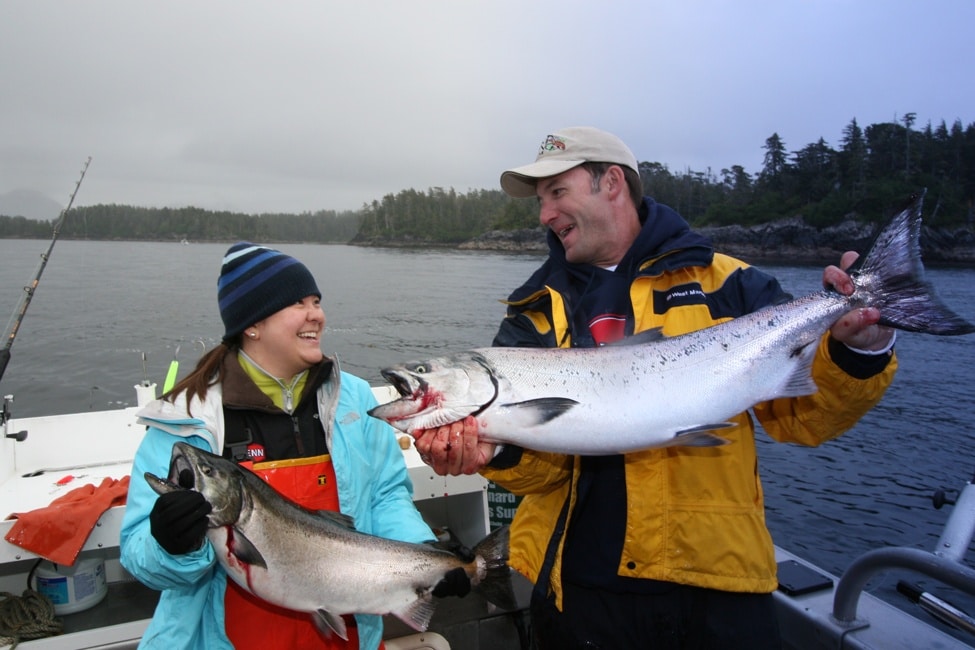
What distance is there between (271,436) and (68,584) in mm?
2956

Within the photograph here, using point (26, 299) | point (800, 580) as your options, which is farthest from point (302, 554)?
point (26, 299)

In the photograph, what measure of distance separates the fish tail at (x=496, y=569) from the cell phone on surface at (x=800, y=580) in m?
2.09

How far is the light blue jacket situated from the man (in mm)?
751

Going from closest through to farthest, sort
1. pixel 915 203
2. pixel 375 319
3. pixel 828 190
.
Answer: pixel 915 203 → pixel 375 319 → pixel 828 190

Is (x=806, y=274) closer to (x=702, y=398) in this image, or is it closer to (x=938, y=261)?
(x=938, y=261)

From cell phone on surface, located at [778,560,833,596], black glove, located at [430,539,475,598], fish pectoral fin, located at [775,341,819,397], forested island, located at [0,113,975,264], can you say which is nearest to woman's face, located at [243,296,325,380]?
black glove, located at [430,539,475,598]

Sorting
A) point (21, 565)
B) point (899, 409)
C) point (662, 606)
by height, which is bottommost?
point (899, 409)

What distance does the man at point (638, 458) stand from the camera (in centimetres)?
267

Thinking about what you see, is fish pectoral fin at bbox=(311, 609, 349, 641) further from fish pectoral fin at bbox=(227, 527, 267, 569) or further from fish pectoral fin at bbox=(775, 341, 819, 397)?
fish pectoral fin at bbox=(775, 341, 819, 397)

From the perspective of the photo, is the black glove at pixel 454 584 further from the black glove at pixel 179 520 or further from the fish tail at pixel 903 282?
the fish tail at pixel 903 282

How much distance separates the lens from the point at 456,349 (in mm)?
25250

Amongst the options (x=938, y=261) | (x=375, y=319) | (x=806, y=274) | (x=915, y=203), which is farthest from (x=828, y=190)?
(x=915, y=203)

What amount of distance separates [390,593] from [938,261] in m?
86.8

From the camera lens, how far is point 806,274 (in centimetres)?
5272
